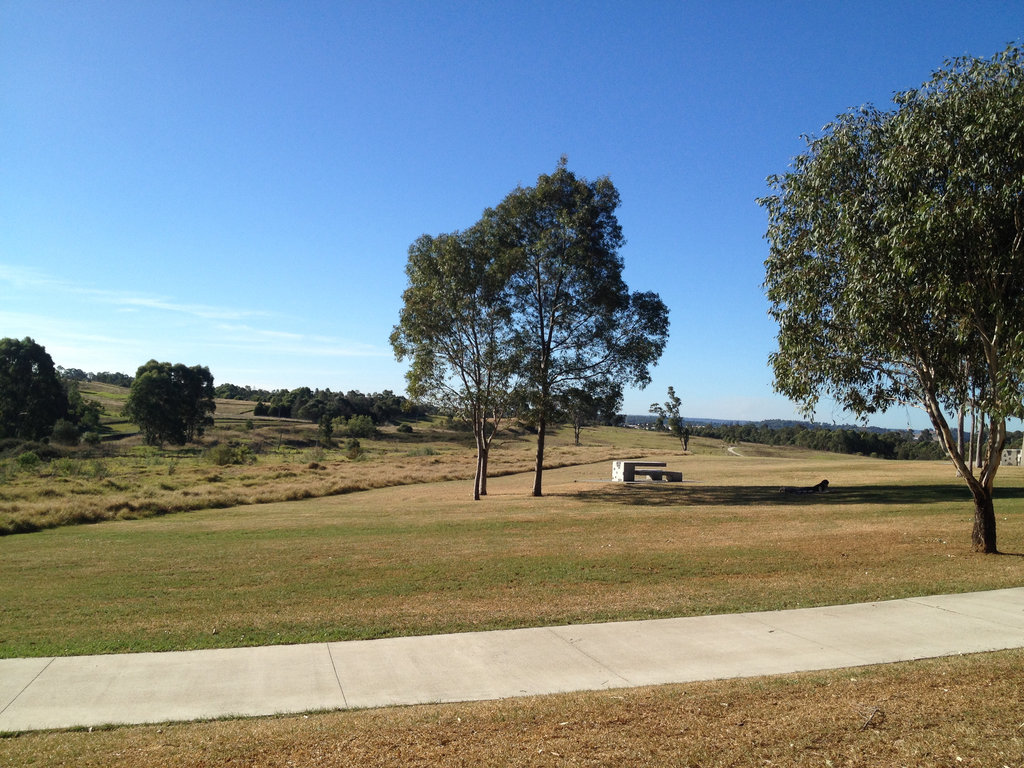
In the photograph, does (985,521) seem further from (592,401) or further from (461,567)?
(592,401)

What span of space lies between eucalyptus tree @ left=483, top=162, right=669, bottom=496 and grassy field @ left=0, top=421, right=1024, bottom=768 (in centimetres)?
561

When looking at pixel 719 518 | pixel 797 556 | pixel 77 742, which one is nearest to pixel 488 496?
pixel 719 518

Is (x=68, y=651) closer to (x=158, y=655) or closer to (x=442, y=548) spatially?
(x=158, y=655)

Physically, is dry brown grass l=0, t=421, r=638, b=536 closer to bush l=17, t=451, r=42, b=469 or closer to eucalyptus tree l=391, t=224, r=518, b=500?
bush l=17, t=451, r=42, b=469

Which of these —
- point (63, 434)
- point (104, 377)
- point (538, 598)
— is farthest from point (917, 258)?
point (104, 377)

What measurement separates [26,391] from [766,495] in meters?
65.1

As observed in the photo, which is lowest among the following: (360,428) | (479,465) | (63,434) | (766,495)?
(63,434)

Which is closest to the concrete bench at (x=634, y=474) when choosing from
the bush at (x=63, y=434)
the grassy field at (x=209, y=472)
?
the grassy field at (x=209, y=472)

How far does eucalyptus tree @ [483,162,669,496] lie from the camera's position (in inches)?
1126

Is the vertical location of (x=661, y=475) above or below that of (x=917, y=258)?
below

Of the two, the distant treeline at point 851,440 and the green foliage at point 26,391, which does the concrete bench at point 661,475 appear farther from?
the green foliage at point 26,391

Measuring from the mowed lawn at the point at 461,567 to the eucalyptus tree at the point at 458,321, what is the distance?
17.3ft

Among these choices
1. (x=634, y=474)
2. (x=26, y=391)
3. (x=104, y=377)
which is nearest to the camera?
(x=634, y=474)

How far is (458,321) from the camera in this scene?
2862 centimetres
